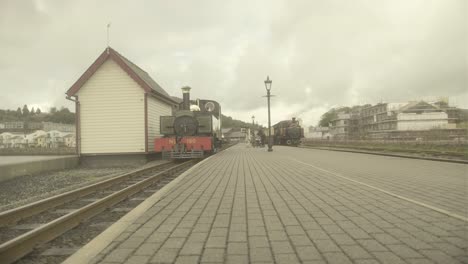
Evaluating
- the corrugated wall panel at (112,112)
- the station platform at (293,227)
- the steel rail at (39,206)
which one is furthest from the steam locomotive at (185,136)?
the station platform at (293,227)

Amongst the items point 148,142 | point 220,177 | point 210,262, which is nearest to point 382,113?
point 148,142

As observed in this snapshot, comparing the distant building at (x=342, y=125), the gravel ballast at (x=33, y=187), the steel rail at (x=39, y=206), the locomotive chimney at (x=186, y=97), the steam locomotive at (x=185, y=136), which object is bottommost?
the gravel ballast at (x=33, y=187)

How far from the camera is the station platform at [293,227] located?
11.3 ft

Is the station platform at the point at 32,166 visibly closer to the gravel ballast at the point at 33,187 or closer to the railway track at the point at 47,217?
the gravel ballast at the point at 33,187

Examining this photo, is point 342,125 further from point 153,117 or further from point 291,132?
point 153,117

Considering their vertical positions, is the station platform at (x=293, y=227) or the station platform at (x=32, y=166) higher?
the station platform at (x=32, y=166)

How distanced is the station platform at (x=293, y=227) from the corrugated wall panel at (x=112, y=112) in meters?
11.5

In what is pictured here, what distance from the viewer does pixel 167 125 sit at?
63.8ft

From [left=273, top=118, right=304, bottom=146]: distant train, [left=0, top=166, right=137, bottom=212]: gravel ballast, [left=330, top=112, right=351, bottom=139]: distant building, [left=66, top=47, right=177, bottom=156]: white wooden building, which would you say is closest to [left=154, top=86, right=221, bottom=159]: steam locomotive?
[left=66, top=47, right=177, bottom=156]: white wooden building

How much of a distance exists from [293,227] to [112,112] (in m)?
15.6

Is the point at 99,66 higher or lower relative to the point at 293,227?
higher

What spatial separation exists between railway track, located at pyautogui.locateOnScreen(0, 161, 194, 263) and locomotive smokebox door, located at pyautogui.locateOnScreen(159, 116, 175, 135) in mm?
10092

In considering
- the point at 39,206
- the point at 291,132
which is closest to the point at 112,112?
the point at 39,206

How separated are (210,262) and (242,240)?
71 cm
